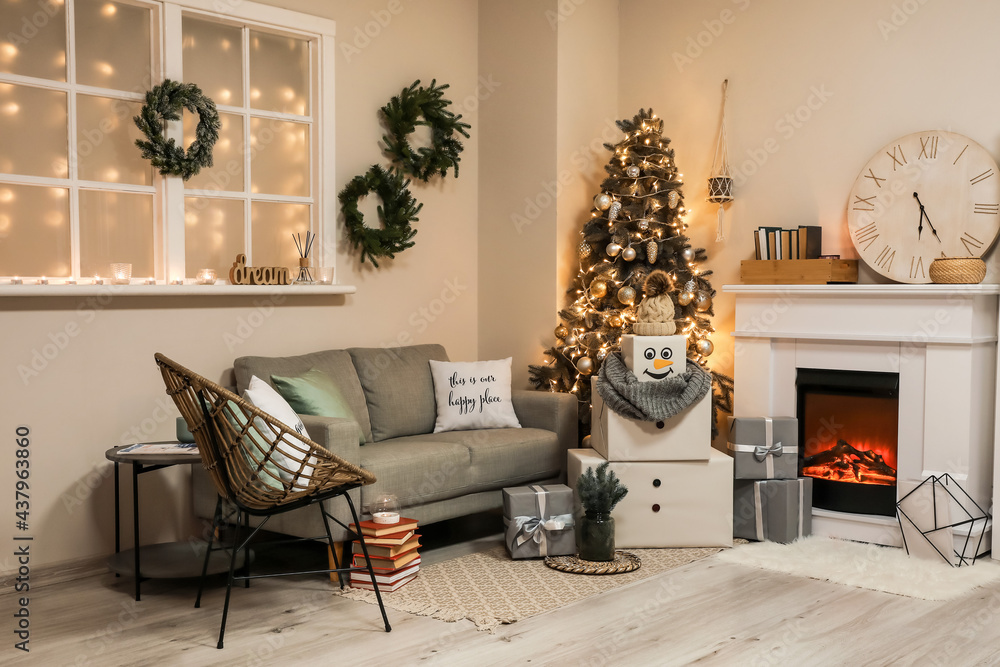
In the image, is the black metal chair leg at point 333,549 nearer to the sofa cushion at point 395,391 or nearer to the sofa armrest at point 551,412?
the sofa cushion at point 395,391

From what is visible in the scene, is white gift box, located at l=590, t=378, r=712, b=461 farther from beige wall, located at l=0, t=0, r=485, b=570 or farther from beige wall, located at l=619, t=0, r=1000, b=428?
beige wall, located at l=0, t=0, r=485, b=570

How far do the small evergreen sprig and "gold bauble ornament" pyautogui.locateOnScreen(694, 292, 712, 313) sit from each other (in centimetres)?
122

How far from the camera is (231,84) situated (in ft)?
13.4

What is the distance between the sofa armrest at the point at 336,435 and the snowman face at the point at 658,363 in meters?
1.28

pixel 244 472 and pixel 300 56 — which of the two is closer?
pixel 244 472

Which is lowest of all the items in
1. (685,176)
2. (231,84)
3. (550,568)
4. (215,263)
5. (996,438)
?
(550,568)

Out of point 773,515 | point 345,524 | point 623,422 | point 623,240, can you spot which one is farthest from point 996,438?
point 345,524

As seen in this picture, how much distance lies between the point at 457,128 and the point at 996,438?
3009 mm

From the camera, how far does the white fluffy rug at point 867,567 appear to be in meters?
3.25

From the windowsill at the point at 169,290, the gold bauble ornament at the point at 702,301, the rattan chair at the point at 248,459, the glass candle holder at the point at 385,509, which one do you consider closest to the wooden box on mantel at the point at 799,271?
the gold bauble ornament at the point at 702,301

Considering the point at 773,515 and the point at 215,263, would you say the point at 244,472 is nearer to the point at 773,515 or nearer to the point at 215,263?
the point at 215,263

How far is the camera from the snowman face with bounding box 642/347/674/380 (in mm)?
3814

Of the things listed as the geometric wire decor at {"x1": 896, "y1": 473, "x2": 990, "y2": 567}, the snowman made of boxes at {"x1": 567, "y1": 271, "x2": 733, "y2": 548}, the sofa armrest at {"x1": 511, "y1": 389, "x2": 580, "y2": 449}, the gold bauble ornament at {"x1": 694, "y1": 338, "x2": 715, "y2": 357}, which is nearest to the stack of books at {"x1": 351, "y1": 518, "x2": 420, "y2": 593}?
the snowman made of boxes at {"x1": 567, "y1": 271, "x2": 733, "y2": 548}

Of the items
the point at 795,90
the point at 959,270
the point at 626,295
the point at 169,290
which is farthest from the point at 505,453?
the point at 795,90
